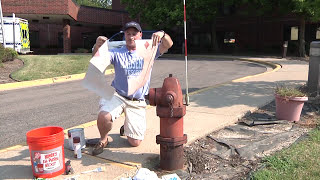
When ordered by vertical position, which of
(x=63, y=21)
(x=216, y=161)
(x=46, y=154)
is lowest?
(x=216, y=161)

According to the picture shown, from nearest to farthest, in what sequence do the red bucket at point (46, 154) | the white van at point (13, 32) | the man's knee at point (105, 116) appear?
1. the red bucket at point (46, 154)
2. the man's knee at point (105, 116)
3. the white van at point (13, 32)

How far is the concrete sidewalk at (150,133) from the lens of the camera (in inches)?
133

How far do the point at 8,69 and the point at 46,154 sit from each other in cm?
1208

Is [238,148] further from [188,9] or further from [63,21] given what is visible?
[63,21]

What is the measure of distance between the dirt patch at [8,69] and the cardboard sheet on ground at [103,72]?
901 cm

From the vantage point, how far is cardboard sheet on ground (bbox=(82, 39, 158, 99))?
3443 mm

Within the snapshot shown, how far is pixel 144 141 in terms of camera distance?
4.25m

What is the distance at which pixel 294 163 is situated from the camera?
3.50 metres

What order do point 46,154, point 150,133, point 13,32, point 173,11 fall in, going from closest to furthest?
point 46,154, point 150,133, point 13,32, point 173,11

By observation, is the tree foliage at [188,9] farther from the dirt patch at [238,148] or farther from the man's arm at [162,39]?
the man's arm at [162,39]

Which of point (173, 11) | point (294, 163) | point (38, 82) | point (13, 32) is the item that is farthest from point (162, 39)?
point (173, 11)

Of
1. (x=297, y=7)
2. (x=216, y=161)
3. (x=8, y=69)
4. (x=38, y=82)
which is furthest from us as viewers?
(x=297, y=7)

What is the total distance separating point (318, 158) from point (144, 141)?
2.21m

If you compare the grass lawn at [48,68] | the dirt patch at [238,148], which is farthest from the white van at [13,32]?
the dirt patch at [238,148]
